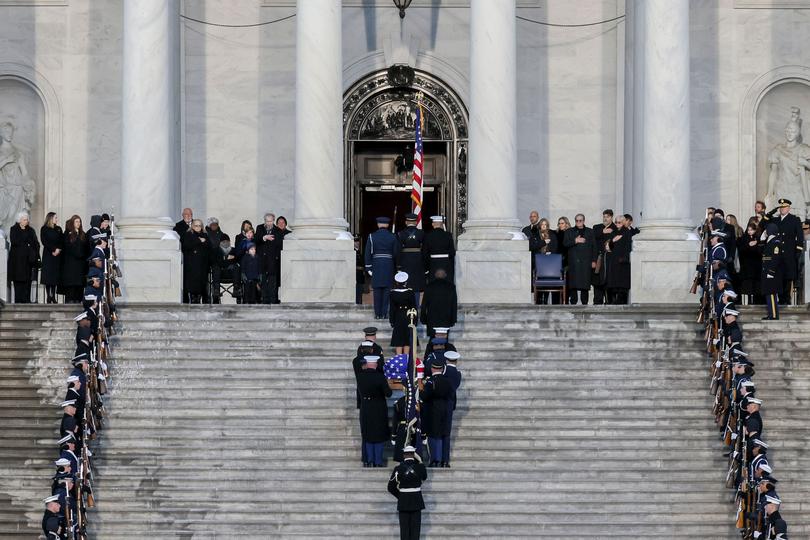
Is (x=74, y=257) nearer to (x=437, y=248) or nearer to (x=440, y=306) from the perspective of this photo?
(x=437, y=248)

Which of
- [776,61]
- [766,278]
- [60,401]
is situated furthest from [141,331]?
[776,61]

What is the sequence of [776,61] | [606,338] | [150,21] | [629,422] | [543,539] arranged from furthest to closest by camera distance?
1. [776,61]
2. [150,21]
3. [606,338]
4. [629,422]
5. [543,539]

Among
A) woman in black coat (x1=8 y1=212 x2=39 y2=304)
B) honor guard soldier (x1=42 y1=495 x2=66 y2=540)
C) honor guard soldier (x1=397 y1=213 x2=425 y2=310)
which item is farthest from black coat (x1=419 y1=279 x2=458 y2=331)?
woman in black coat (x1=8 y1=212 x2=39 y2=304)

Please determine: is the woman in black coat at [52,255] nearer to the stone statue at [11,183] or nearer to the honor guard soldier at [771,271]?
the stone statue at [11,183]

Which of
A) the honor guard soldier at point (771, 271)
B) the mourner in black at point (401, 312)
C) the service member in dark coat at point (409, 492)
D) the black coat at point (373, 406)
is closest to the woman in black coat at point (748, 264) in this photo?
the honor guard soldier at point (771, 271)

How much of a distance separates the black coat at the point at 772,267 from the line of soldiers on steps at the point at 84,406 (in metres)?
11.6

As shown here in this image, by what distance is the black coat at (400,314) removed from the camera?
32.2m

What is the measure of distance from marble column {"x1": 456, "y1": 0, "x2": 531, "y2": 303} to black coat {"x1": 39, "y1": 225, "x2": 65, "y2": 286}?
763 cm

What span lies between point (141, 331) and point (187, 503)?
5189 mm

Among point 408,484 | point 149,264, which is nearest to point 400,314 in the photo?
point 408,484

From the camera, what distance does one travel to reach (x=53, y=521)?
26859mm

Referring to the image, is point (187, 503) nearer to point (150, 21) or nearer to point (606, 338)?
point (606, 338)

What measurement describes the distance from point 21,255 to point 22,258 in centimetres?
6

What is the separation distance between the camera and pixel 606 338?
112 ft
